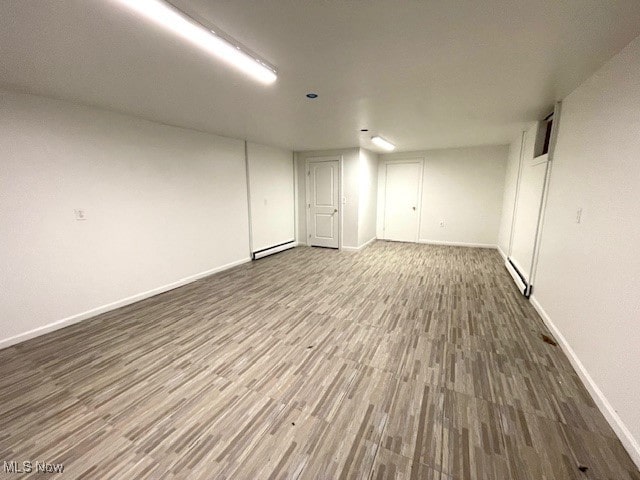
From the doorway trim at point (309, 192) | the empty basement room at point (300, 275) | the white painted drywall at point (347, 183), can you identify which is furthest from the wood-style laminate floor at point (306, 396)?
the doorway trim at point (309, 192)

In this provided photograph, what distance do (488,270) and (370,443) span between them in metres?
4.20

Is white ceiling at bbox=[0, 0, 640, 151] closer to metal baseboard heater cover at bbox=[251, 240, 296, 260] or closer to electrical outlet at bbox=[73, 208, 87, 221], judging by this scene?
electrical outlet at bbox=[73, 208, 87, 221]

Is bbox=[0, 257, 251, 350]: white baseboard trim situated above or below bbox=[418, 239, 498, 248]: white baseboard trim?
below

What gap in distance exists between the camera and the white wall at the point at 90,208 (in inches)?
97.1

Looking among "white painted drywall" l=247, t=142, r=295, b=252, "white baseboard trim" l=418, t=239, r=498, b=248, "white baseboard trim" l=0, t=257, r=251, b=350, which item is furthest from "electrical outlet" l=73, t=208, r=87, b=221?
"white baseboard trim" l=418, t=239, r=498, b=248

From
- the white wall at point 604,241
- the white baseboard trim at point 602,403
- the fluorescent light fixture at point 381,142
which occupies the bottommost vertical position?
the white baseboard trim at point 602,403

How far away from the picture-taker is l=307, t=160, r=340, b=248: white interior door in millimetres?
6289

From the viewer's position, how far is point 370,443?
149cm

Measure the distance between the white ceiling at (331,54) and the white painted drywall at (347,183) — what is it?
2.75 meters

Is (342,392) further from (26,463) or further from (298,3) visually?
(298,3)

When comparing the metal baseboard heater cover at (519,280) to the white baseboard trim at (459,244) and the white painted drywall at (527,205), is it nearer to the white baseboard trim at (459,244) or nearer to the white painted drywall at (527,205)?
the white painted drywall at (527,205)

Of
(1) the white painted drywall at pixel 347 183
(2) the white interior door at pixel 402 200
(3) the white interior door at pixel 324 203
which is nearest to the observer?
(1) the white painted drywall at pixel 347 183

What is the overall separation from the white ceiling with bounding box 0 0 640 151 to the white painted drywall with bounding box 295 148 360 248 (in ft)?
9.01

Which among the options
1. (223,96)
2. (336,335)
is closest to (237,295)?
(336,335)
